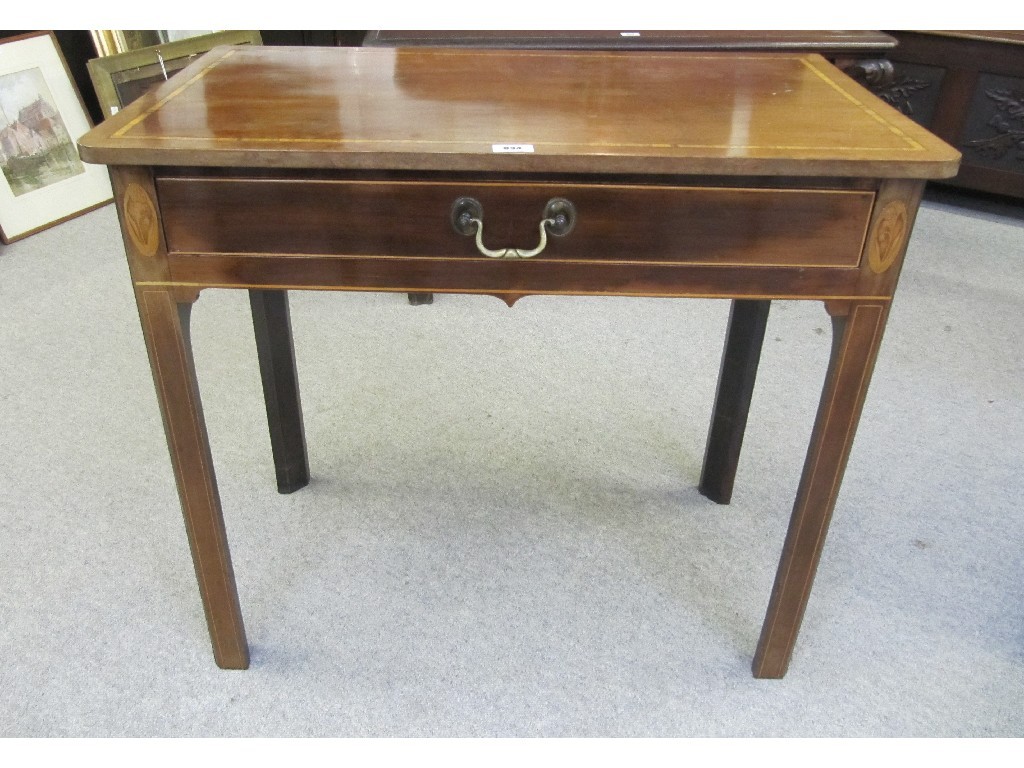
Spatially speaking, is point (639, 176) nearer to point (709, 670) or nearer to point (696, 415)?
point (709, 670)

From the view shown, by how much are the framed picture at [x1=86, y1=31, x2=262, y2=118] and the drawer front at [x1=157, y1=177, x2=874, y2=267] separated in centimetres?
157

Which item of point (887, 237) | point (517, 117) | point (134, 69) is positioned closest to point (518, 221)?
point (517, 117)

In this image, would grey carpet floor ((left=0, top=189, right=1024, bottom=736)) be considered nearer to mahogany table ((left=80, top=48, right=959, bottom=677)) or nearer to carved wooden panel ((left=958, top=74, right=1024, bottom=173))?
mahogany table ((left=80, top=48, right=959, bottom=677))

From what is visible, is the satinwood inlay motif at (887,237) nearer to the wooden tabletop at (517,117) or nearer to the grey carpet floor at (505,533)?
the wooden tabletop at (517,117)

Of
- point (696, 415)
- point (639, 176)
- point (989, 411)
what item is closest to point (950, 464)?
point (989, 411)

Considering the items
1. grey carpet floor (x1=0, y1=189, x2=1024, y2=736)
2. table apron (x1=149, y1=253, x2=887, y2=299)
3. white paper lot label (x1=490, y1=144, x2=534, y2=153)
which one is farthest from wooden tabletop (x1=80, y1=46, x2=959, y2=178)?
grey carpet floor (x1=0, y1=189, x2=1024, y2=736)

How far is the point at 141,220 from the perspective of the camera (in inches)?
39.5

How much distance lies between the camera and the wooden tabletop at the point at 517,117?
0.95 metres

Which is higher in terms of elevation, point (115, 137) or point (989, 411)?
point (115, 137)

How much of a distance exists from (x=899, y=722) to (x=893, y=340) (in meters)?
1.33

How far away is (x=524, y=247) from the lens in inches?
40.6

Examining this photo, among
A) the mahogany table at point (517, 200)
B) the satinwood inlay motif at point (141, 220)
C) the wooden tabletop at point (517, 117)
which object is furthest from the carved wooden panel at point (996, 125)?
the satinwood inlay motif at point (141, 220)

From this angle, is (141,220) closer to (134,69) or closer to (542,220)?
(542,220)

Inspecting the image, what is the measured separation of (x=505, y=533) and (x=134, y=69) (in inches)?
68.5
